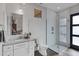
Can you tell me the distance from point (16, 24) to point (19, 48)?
0.43 meters

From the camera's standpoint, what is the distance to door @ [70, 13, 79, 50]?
1544mm

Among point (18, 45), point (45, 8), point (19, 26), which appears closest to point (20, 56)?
point (18, 45)

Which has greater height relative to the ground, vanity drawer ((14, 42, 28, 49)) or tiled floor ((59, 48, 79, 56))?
vanity drawer ((14, 42, 28, 49))

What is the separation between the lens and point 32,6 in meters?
1.55

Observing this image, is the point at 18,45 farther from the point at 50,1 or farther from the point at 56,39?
the point at 50,1

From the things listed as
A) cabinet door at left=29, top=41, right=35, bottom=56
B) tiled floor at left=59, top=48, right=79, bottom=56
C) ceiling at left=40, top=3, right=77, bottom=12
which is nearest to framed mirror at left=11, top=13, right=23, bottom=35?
cabinet door at left=29, top=41, right=35, bottom=56

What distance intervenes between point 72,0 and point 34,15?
2.36 feet

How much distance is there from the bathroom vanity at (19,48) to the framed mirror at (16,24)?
163 millimetres

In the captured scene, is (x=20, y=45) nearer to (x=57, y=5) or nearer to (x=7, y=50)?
(x=7, y=50)

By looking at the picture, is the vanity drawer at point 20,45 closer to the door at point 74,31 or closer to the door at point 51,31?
the door at point 51,31

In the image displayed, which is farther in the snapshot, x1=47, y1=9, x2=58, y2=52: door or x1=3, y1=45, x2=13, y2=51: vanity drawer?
x1=47, y1=9, x2=58, y2=52: door

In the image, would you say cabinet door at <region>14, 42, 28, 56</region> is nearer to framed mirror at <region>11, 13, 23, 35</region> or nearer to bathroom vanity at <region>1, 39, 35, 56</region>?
bathroom vanity at <region>1, 39, 35, 56</region>

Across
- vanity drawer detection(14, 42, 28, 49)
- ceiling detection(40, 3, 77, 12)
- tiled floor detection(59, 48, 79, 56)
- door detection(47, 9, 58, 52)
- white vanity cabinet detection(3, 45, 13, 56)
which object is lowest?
tiled floor detection(59, 48, 79, 56)

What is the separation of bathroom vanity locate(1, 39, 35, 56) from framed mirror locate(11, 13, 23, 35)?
163 millimetres
